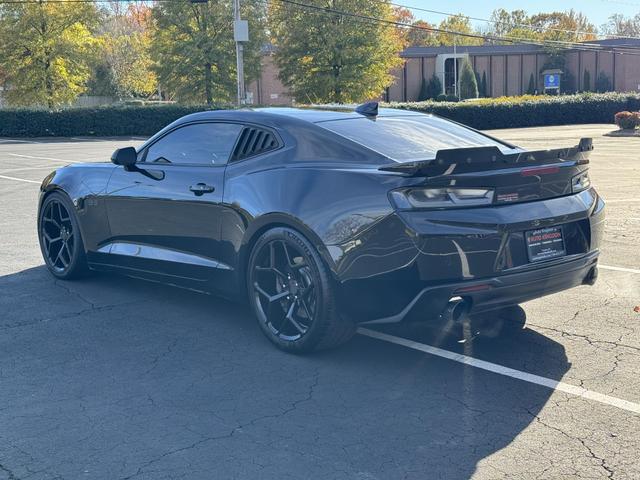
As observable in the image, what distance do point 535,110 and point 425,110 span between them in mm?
7002

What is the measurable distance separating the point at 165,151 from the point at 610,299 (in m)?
3.63

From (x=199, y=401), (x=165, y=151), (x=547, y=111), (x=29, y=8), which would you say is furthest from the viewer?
(x=547, y=111)

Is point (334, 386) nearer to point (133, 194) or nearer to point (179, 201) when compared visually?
point (179, 201)

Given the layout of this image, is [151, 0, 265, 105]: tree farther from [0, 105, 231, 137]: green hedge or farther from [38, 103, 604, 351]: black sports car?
[38, 103, 604, 351]: black sports car

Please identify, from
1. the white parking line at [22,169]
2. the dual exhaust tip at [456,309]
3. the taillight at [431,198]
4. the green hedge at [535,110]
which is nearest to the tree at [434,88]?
the green hedge at [535,110]

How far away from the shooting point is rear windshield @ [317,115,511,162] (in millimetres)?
5113

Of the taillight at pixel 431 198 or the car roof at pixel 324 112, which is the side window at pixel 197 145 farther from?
the taillight at pixel 431 198

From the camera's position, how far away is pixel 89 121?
120ft

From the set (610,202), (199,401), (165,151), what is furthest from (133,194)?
(610,202)

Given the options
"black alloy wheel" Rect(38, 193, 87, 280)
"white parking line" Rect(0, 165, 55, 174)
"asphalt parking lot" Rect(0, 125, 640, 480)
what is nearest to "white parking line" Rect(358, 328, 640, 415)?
"asphalt parking lot" Rect(0, 125, 640, 480)

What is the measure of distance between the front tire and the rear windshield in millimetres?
787

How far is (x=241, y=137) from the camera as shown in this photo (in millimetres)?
5652

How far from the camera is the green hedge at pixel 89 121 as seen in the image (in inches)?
1391

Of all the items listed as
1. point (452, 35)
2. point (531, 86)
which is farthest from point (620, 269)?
point (452, 35)
